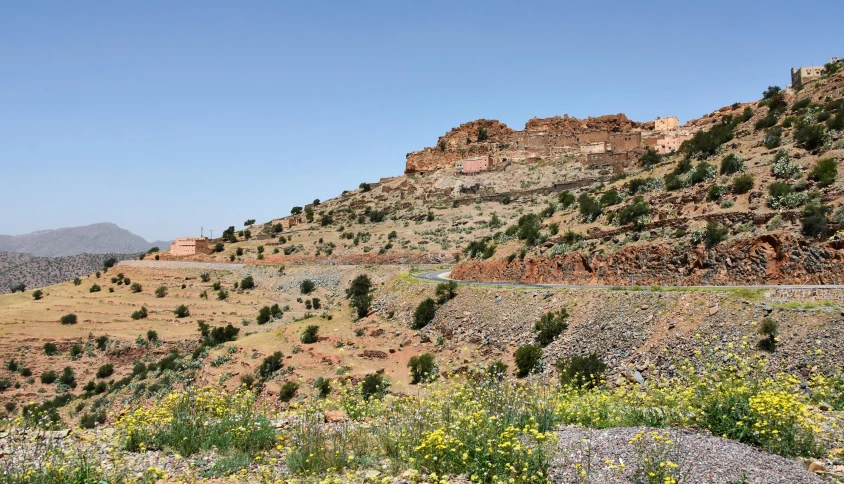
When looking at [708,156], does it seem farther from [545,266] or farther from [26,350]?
[26,350]

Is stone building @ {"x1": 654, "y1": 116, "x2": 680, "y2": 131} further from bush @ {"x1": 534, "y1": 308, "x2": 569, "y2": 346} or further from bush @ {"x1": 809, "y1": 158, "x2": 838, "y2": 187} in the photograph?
bush @ {"x1": 534, "y1": 308, "x2": 569, "y2": 346}

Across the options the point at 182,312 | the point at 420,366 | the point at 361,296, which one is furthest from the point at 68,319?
the point at 420,366

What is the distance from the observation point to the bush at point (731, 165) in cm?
2840

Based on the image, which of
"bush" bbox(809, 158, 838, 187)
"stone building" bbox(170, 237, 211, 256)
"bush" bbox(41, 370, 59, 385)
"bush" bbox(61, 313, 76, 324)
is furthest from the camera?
"stone building" bbox(170, 237, 211, 256)

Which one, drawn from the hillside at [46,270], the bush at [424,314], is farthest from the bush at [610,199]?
the hillside at [46,270]

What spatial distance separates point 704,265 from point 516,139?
67308 mm

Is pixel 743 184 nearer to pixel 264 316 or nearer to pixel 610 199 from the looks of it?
pixel 610 199

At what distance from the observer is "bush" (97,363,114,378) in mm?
32594

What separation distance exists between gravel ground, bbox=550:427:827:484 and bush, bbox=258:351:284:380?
62.6 feet

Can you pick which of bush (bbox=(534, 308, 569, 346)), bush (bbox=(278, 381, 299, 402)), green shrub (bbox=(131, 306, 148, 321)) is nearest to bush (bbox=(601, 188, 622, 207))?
bush (bbox=(534, 308, 569, 346))

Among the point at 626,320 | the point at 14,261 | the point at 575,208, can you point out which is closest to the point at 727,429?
the point at 626,320

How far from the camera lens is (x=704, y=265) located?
21.2 meters

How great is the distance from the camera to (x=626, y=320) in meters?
17.8

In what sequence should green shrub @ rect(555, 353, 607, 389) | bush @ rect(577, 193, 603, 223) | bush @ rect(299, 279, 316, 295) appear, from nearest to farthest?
green shrub @ rect(555, 353, 607, 389), bush @ rect(577, 193, 603, 223), bush @ rect(299, 279, 316, 295)
